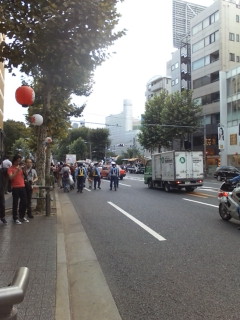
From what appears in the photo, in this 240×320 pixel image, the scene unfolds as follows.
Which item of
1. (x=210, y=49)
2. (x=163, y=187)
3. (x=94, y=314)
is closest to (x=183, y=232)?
(x=94, y=314)

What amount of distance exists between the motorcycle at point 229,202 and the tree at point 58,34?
17.2 ft

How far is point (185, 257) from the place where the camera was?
6957 millimetres

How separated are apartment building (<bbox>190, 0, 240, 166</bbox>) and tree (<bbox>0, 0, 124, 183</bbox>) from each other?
43558 mm

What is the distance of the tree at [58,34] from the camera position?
28.2 ft

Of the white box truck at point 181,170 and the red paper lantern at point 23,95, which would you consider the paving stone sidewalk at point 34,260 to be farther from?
the white box truck at point 181,170

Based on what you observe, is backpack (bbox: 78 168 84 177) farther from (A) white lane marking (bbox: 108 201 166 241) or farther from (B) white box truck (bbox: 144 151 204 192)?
(A) white lane marking (bbox: 108 201 166 241)

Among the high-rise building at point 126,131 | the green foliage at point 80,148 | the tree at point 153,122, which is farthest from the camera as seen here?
the high-rise building at point 126,131

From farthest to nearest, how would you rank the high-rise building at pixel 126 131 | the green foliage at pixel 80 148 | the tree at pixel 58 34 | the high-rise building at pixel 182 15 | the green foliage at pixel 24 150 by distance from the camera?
1. the high-rise building at pixel 126 131
2. the green foliage at pixel 80 148
3. the high-rise building at pixel 182 15
4. the green foliage at pixel 24 150
5. the tree at pixel 58 34

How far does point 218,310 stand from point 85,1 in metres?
7.30

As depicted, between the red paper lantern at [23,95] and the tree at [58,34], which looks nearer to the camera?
the tree at [58,34]

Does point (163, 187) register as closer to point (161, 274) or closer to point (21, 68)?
point (21, 68)

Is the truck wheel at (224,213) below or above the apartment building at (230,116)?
below

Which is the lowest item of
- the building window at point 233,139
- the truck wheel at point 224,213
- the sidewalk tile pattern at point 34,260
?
the sidewalk tile pattern at point 34,260

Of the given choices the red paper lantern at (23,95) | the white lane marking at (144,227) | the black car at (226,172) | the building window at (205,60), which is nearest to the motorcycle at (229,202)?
the white lane marking at (144,227)
